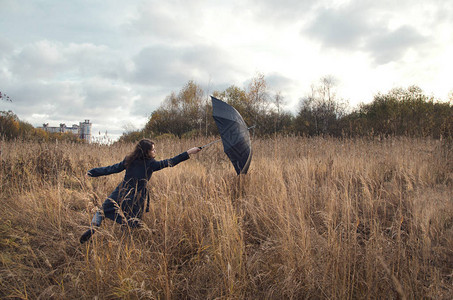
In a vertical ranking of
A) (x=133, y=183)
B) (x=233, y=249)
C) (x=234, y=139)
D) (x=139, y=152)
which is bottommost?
(x=233, y=249)

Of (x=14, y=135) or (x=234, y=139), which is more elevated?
(x=14, y=135)

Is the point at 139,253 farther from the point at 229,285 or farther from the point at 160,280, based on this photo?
the point at 229,285

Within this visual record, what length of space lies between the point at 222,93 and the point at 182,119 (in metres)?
20.4

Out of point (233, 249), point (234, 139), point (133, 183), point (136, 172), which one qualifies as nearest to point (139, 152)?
point (136, 172)

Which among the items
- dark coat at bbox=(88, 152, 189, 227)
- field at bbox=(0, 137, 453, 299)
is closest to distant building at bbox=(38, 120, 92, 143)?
field at bbox=(0, 137, 453, 299)

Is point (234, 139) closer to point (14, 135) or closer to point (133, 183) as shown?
point (133, 183)

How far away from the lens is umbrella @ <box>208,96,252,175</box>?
10.0ft

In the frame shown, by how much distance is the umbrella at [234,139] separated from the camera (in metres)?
3.06

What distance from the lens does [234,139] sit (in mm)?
3064

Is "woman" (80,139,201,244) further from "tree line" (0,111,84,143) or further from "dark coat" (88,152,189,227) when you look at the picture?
"tree line" (0,111,84,143)

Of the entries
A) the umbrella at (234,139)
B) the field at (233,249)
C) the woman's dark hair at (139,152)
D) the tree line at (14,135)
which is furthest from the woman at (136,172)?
the tree line at (14,135)

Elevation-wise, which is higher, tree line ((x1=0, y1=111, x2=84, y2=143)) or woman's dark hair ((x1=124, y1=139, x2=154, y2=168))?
tree line ((x1=0, y1=111, x2=84, y2=143))

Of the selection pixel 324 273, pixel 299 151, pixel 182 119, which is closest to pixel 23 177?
pixel 324 273

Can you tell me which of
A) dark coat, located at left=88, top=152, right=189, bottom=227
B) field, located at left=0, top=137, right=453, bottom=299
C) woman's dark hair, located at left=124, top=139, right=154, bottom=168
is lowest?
field, located at left=0, top=137, right=453, bottom=299
